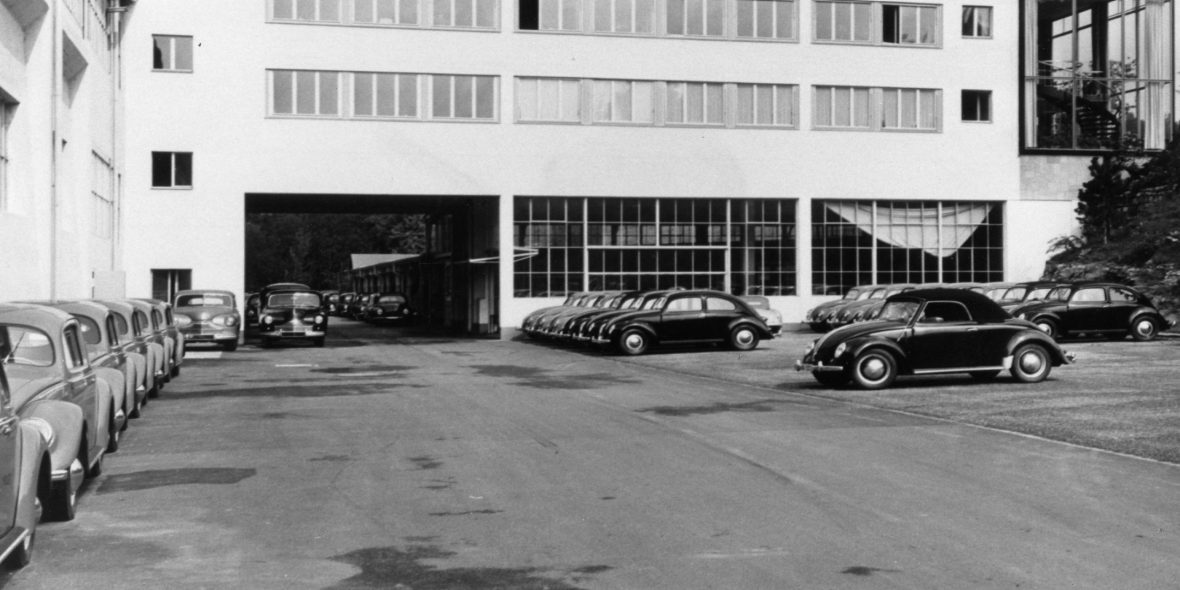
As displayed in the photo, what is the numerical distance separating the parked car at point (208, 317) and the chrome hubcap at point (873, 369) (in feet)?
64.8

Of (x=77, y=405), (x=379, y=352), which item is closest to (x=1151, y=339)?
(x=379, y=352)

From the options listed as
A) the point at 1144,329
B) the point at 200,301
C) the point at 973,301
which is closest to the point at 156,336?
the point at 973,301

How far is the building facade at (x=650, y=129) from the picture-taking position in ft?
125

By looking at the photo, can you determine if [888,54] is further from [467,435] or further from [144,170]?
[467,435]

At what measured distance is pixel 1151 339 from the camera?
98.0 ft

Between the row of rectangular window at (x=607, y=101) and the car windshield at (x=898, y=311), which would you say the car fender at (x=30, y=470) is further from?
the row of rectangular window at (x=607, y=101)

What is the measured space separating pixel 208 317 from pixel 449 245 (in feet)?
70.5

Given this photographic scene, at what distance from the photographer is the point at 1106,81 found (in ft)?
147

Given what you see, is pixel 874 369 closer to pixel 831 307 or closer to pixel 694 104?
pixel 831 307

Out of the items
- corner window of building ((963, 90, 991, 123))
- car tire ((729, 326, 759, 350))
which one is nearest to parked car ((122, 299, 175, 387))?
car tire ((729, 326, 759, 350))

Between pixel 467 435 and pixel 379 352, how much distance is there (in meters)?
19.2

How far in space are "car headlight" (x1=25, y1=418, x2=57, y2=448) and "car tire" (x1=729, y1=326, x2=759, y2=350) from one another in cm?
2232

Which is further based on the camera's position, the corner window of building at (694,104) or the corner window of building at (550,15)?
the corner window of building at (694,104)

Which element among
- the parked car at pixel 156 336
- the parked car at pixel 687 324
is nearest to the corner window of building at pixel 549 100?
the parked car at pixel 687 324
